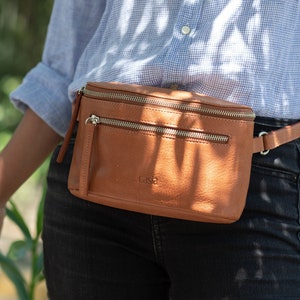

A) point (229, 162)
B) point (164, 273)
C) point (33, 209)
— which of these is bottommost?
point (33, 209)

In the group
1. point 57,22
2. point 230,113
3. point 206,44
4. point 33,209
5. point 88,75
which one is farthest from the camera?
point 33,209

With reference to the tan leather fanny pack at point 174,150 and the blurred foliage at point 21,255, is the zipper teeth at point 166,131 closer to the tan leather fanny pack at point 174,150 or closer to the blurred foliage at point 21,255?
the tan leather fanny pack at point 174,150

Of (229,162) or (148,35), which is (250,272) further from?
(148,35)

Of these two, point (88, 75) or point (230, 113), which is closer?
point (230, 113)

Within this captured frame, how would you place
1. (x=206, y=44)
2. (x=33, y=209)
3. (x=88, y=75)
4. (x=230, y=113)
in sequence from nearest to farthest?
(x=230, y=113) < (x=206, y=44) < (x=88, y=75) < (x=33, y=209)

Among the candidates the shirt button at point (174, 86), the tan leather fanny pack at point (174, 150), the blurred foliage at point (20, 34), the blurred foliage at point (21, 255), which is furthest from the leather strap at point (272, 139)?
the blurred foliage at point (20, 34)

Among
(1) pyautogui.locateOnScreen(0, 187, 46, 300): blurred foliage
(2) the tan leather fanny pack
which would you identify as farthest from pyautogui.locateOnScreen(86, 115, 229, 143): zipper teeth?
(1) pyautogui.locateOnScreen(0, 187, 46, 300): blurred foliage

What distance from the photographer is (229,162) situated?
1.28 metres

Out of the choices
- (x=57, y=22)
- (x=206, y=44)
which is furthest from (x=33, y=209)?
(x=206, y=44)

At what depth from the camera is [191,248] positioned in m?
1.36

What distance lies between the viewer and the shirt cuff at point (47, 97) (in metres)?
1.65

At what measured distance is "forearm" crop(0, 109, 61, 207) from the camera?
5.45 feet

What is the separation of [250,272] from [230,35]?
15.7 inches

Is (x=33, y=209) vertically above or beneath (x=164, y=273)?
beneath
